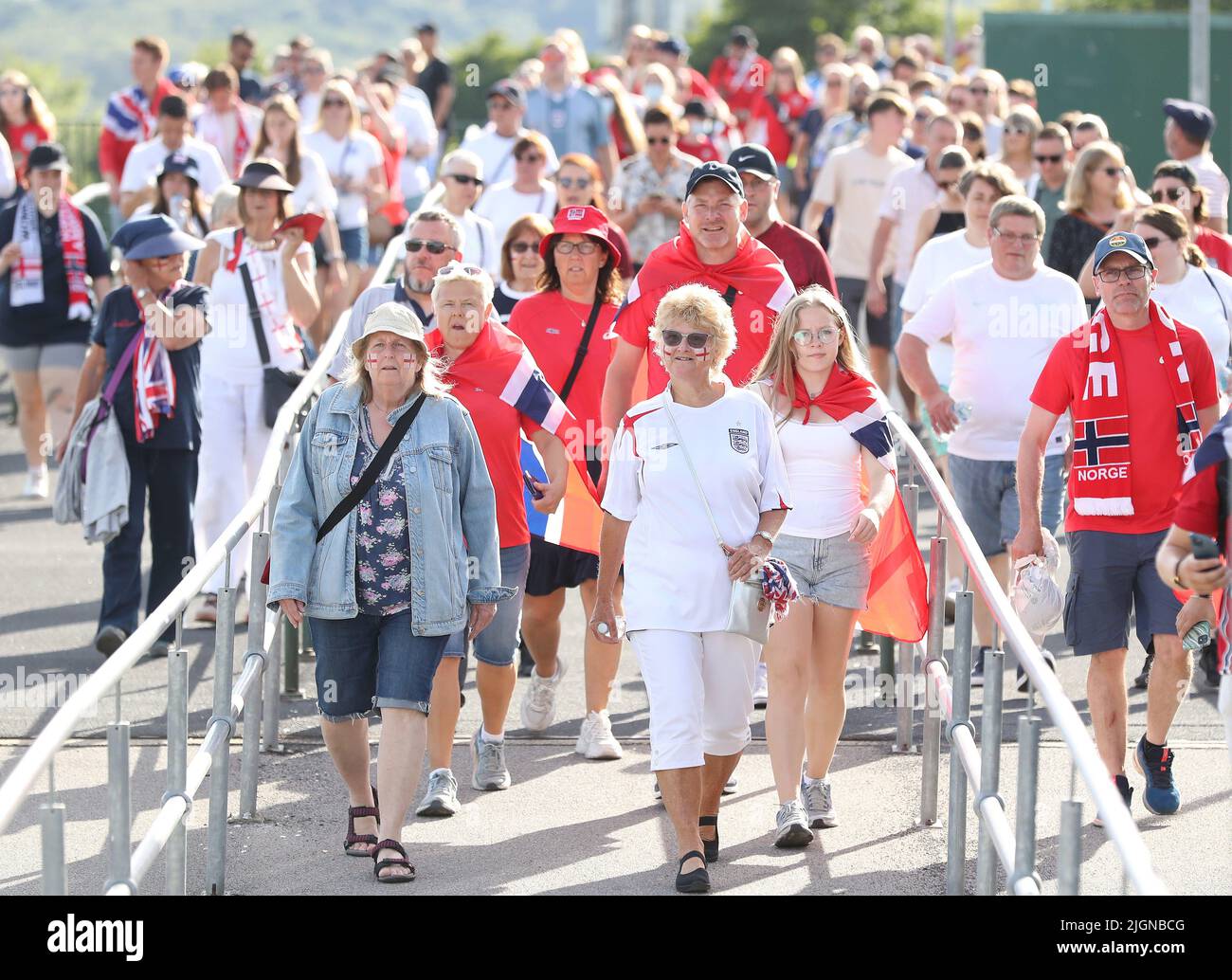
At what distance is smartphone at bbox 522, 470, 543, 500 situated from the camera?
312 inches

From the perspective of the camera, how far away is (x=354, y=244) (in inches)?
587

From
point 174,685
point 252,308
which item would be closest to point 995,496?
point 252,308

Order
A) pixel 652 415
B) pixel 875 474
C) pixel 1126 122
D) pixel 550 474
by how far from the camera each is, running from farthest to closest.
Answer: pixel 1126 122, pixel 550 474, pixel 875 474, pixel 652 415

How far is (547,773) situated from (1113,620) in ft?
7.37

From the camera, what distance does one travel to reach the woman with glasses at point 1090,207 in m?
10.0

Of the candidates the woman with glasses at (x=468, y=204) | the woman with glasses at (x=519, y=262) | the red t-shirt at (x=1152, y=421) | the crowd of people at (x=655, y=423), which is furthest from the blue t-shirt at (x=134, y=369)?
the red t-shirt at (x=1152, y=421)

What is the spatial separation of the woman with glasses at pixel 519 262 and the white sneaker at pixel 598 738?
6.62ft

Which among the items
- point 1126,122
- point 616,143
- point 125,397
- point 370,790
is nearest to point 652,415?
point 370,790

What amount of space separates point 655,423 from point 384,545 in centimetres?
96

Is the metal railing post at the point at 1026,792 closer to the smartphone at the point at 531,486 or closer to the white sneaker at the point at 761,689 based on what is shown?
the smartphone at the point at 531,486

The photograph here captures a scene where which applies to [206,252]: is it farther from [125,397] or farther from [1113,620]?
[1113,620]

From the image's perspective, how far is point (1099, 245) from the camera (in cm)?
721

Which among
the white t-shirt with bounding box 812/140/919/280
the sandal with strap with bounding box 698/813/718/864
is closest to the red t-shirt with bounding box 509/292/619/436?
the sandal with strap with bounding box 698/813/718/864

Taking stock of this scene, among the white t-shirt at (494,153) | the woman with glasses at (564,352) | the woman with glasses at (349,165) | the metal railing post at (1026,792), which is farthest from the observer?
the woman with glasses at (349,165)
